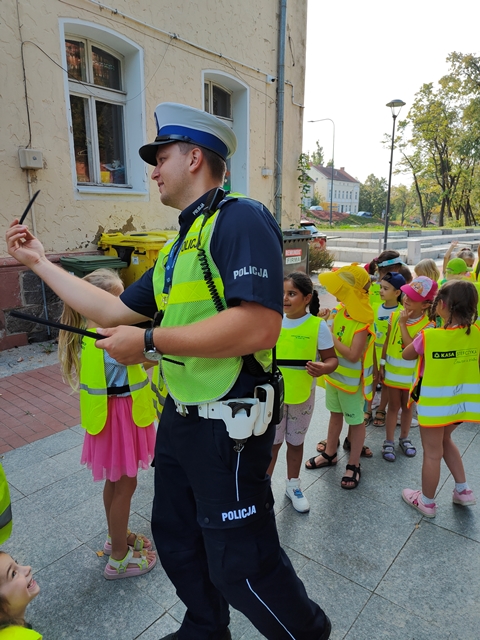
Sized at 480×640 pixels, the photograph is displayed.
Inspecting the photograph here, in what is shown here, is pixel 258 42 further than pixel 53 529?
Yes

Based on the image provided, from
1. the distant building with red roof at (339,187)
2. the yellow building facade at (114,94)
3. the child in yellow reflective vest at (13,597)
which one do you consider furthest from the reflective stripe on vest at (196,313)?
the distant building with red roof at (339,187)

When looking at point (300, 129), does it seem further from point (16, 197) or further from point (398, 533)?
point (398, 533)

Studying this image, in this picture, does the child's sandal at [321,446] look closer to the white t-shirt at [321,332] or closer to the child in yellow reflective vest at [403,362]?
the child in yellow reflective vest at [403,362]

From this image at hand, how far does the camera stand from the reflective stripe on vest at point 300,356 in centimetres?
284

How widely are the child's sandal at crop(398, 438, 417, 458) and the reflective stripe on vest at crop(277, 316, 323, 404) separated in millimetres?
1283

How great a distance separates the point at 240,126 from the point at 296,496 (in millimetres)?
9179

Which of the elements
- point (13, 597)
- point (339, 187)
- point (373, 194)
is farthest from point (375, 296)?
point (373, 194)

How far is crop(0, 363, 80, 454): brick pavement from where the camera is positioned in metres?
3.88

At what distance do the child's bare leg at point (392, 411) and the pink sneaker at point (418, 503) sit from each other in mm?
647

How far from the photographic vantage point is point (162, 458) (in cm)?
174

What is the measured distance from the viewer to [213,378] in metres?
1.48

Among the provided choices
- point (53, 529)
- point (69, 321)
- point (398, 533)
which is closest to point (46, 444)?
point (53, 529)

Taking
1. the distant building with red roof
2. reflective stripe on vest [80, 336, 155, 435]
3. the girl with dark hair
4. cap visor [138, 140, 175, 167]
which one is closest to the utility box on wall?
the girl with dark hair

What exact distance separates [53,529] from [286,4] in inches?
455
